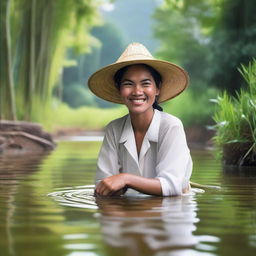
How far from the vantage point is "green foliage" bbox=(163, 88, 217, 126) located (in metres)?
20.7

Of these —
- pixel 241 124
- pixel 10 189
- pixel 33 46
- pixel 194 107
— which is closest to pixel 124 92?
pixel 10 189

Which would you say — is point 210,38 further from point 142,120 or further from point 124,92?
point 124,92

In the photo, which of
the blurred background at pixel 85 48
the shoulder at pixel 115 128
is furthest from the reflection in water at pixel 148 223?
the blurred background at pixel 85 48

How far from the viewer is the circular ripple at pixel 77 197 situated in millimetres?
3601

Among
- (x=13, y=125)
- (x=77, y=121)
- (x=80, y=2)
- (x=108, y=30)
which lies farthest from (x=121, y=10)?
(x=13, y=125)

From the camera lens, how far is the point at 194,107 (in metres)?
21.4

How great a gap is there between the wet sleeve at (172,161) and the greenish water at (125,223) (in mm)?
69

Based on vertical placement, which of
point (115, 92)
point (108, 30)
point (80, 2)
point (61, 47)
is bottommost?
point (115, 92)

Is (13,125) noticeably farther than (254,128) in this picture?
Yes

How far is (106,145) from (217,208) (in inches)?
30.5

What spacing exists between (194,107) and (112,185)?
17.9m

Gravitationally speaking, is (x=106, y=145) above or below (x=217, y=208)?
above

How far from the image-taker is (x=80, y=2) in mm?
18844

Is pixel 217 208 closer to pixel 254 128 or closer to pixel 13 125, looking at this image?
pixel 254 128
